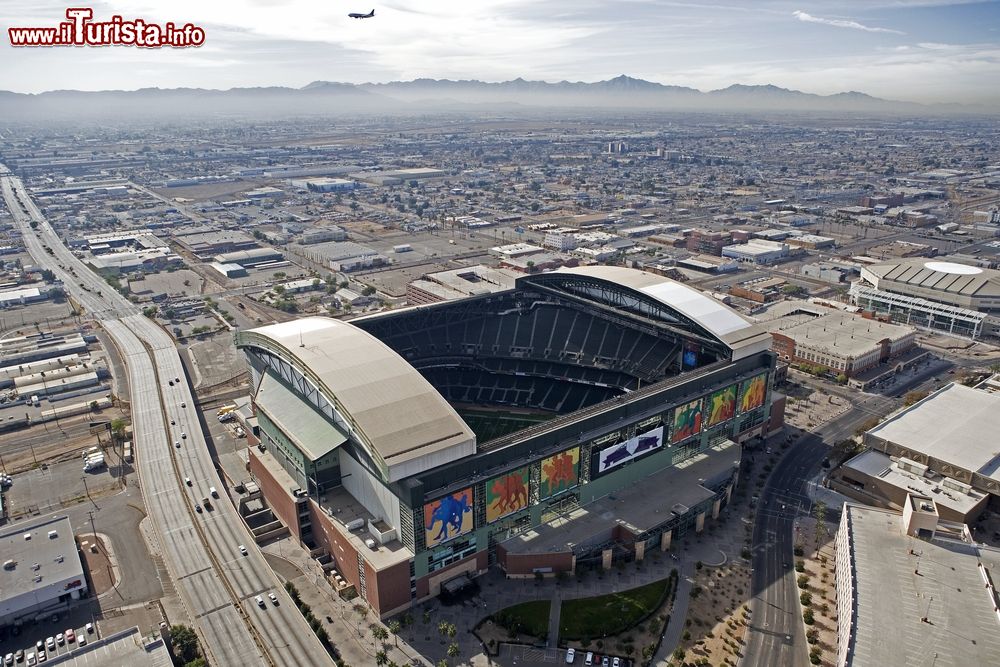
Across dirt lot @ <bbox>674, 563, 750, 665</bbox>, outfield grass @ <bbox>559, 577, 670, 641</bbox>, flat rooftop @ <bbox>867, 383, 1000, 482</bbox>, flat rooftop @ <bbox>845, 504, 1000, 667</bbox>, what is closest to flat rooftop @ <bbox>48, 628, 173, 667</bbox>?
outfield grass @ <bbox>559, 577, 670, 641</bbox>

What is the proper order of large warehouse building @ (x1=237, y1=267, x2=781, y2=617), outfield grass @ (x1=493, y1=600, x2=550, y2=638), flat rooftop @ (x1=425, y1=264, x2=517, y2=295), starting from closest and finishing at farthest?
outfield grass @ (x1=493, y1=600, x2=550, y2=638), large warehouse building @ (x1=237, y1=267, x2=781, y2=617), flat rooftop @ (x1=425, y1=264, x2=517, y2=295)

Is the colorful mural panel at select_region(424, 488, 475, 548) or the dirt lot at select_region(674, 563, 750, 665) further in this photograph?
the colorful mural panel at select_region(424, 488, 475, 548)

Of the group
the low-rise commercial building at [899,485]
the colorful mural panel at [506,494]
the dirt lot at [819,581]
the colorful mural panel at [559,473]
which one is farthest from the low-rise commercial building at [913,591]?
the colorful mural panel at [506,494]

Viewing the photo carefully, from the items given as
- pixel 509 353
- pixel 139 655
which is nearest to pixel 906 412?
pixel 509 353

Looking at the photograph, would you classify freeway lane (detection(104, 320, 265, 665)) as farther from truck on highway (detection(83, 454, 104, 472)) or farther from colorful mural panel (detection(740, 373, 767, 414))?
colorful mural panel (detection(740, 373, 767, 414))

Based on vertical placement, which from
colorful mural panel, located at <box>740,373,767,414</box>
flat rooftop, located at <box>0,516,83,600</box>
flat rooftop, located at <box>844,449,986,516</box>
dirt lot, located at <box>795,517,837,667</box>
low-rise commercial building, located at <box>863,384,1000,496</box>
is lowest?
dirt lot, located at <box>795,517,837,667</box>

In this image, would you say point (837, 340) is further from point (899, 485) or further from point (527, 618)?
point (527, 618)

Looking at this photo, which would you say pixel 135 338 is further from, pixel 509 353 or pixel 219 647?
pixel 219 647
